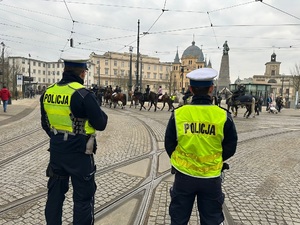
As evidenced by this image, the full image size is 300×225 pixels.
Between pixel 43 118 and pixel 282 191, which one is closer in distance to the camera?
pixel 43 118

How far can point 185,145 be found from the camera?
2418mm

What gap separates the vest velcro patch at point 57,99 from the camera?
2.58m

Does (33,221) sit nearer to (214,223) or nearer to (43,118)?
(43,118)

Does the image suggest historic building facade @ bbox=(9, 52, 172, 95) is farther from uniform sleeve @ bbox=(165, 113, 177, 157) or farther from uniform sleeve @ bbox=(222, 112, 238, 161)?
uniform sleeve @ bbox=(222, 112, 238, 161)

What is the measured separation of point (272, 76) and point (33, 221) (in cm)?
10136

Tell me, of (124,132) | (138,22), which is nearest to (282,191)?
(124,132)

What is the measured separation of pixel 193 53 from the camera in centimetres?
10456

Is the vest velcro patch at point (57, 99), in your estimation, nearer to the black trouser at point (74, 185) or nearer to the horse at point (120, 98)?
the black trouser at point (74, 185)

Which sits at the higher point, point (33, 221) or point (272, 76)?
point (272, 76)

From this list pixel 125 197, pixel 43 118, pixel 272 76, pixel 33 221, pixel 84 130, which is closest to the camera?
pixel 84 130

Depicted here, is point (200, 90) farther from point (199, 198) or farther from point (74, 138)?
point (74, 138)

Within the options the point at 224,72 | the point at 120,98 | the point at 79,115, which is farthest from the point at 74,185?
the point at 224,72

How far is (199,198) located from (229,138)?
2.22 feet

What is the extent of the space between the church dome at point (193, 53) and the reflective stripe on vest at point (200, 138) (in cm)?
10408
